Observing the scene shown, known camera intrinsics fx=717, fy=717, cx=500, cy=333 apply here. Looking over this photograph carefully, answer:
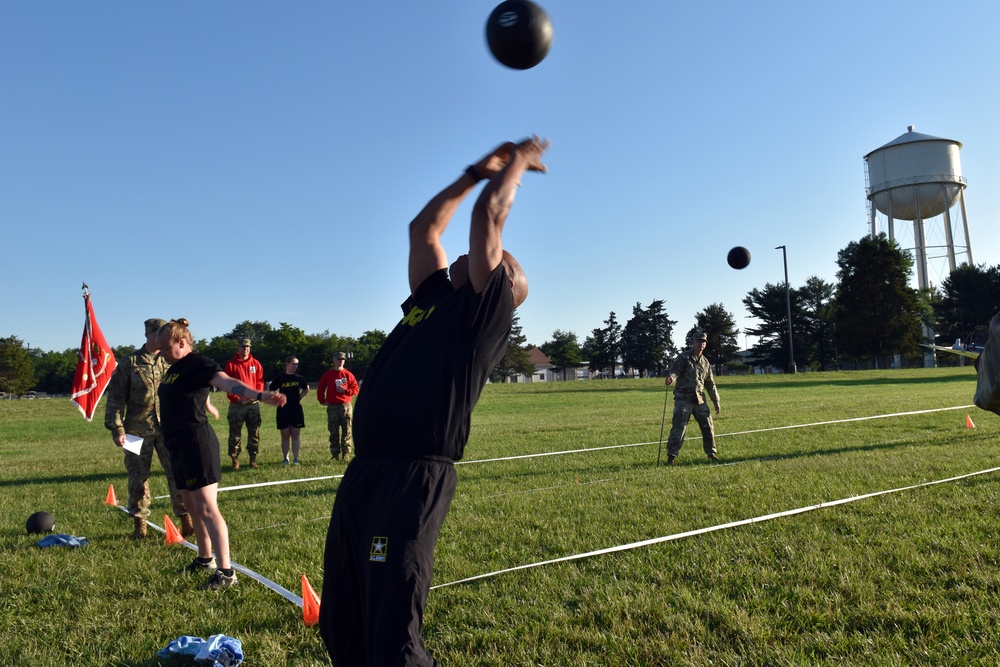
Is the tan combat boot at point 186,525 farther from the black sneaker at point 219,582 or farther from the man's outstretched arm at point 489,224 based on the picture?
the man's outstretched arm at point 489,224

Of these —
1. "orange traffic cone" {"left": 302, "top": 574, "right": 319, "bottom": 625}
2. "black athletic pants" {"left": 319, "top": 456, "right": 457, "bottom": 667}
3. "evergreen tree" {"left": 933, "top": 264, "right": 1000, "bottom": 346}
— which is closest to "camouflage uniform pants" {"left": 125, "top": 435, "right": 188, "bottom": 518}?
"orange traffic cone" {"left": 302, "top": 574, "right": 319, "bottom": 625}

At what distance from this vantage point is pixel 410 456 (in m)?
2.51

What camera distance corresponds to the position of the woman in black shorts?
574cm

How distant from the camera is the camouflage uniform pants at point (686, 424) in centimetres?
1170

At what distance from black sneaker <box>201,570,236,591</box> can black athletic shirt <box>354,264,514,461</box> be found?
142 inches

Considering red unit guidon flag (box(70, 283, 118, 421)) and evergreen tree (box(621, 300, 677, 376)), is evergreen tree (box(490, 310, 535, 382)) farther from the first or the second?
red unit guidon flag (box(70, 283, 118, 421))

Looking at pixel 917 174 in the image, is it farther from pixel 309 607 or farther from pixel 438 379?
pixel 438 379

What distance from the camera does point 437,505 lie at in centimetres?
252

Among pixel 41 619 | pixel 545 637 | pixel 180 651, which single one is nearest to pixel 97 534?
pixel 41 619

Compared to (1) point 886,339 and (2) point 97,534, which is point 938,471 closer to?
(2) point 97,534

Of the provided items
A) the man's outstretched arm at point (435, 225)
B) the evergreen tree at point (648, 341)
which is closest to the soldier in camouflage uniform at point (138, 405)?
the man's outstretched arm at point (435, 225)

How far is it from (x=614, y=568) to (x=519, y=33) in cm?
400

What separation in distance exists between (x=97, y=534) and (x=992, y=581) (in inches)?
322

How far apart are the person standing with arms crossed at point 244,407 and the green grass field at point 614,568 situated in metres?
1.29
